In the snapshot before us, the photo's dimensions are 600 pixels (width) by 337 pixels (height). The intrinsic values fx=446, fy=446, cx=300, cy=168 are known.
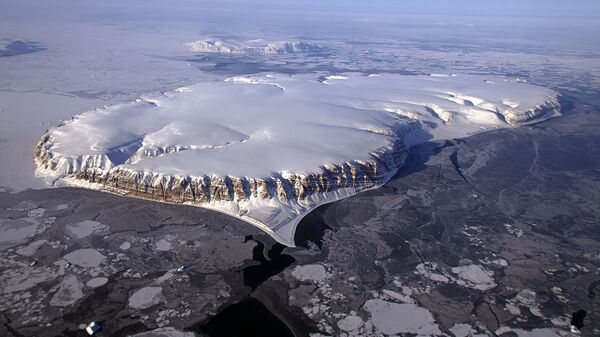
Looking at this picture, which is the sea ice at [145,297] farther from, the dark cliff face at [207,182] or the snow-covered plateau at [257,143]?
the dark cliff face at [207,182]

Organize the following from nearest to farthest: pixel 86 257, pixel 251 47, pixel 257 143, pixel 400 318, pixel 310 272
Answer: pixel 400 318, pixel 310 272, pixel 86 257, pixel 257 143, pixel 251 47

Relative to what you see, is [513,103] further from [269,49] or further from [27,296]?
[269,49]

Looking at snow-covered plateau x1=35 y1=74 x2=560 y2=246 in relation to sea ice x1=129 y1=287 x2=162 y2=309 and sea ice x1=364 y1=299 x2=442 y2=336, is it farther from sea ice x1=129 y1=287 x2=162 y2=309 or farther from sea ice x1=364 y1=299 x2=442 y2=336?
sea ice x1=129 y1=287 x2=162 y2=309

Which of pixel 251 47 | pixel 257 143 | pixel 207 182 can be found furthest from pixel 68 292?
pixel 251 47

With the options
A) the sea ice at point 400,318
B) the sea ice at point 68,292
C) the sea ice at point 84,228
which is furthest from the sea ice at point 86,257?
the sea ice at point 400,318

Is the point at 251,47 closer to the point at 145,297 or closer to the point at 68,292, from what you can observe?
the point at 68,292

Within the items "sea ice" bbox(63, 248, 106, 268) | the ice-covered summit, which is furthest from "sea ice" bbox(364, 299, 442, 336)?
the ice-covered summit

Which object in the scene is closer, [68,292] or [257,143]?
[68,292]

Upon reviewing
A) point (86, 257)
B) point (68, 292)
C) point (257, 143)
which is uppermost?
point (257, 143)

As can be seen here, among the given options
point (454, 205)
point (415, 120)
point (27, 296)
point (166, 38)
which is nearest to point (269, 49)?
point (166, 38)
